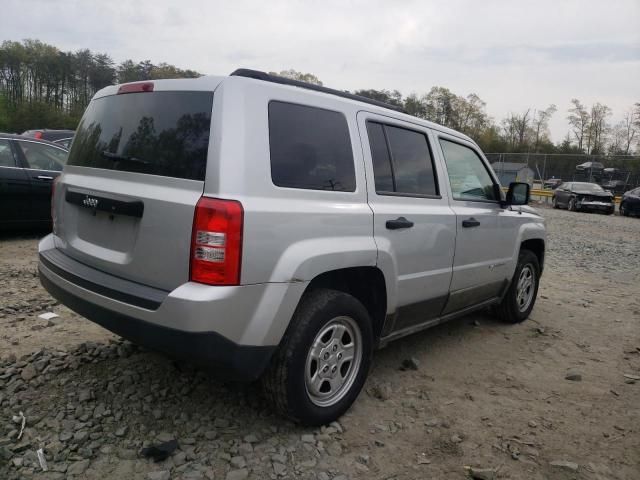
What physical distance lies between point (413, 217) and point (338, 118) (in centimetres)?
84

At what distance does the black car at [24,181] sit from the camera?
691cm

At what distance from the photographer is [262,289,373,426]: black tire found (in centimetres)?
267

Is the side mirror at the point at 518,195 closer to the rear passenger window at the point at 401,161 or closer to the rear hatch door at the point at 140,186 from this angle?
the rear passenger window at the point at 401,161

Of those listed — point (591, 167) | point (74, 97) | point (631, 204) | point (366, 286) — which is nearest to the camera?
point (366, 286)

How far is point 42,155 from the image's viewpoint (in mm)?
7426

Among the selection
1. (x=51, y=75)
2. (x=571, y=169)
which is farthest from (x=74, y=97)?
(x=571, y=169)

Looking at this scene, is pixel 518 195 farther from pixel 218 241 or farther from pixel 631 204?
pixel 631 204

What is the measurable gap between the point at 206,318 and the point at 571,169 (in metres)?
32.1

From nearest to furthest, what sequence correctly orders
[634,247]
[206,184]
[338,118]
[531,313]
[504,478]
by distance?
[206,184] < [504,478] < [338,118] < [531,313] < [634,247]

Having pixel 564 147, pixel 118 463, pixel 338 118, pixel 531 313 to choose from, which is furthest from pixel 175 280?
pixel 564 147

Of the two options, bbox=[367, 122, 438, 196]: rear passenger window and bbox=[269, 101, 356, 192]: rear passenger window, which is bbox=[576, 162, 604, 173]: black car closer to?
bbox=[367, 122, 438, 196]: rear passenger window

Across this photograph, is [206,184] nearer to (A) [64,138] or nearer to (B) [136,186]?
(B) [136,186]

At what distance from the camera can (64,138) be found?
48.0ft

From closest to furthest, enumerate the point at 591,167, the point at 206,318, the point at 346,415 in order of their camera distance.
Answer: the point at 206,318
the point at 346,415
the point at 591,167
